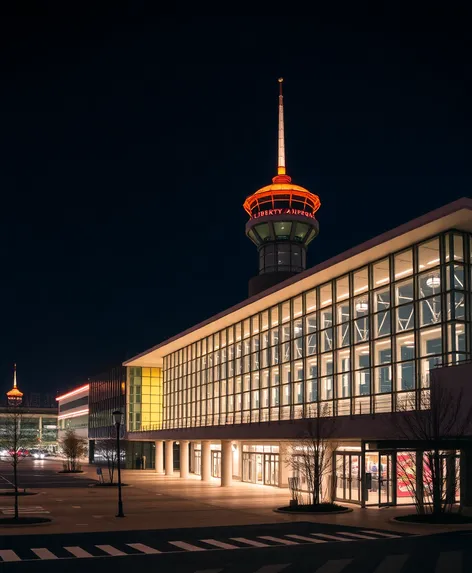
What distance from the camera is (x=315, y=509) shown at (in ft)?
117

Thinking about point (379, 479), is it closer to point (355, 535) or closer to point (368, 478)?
point (368, 478)

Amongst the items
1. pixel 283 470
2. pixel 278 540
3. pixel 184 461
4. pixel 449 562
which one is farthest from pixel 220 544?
pixel 184 461

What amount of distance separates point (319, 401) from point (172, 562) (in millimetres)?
25821

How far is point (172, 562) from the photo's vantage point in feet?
69.5

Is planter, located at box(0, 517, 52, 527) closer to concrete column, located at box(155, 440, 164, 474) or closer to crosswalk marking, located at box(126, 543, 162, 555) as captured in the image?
crosswalk marking, located at box(126, 543, 162, 555)

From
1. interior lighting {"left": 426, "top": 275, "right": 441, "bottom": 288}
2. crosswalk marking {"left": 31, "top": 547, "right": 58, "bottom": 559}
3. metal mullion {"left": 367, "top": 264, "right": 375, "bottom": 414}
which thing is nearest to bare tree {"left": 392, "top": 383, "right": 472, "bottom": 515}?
interior lighting {"left": 426, "top": 275, "right": 441, "bottom": 288}

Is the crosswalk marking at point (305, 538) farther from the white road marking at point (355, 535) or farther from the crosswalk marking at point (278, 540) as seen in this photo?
the white road marking at point (355, 535)

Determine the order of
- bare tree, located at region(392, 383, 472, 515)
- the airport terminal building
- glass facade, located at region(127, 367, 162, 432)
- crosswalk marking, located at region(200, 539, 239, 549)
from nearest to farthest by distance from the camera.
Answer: crosswalk marking, located at region(200, 539, 239, 549) < bare tree, located at region(392, 383, 472, 515) < the airport terminal building < glass facade, located at region(127, 367, 162, 432)

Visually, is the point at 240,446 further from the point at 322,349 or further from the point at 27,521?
the point at 27,521

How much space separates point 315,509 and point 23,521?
1261cm

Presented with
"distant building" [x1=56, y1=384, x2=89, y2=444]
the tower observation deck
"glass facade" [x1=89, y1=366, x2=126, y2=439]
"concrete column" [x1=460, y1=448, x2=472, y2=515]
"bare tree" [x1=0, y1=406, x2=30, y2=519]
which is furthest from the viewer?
"distant building" [x1=56, y1=384, x2=89, y2=444]

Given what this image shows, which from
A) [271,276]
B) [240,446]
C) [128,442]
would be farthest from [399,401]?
[128,442]

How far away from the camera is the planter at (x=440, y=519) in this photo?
29844 millimetres

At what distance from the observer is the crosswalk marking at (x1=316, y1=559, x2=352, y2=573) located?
63.9ft
